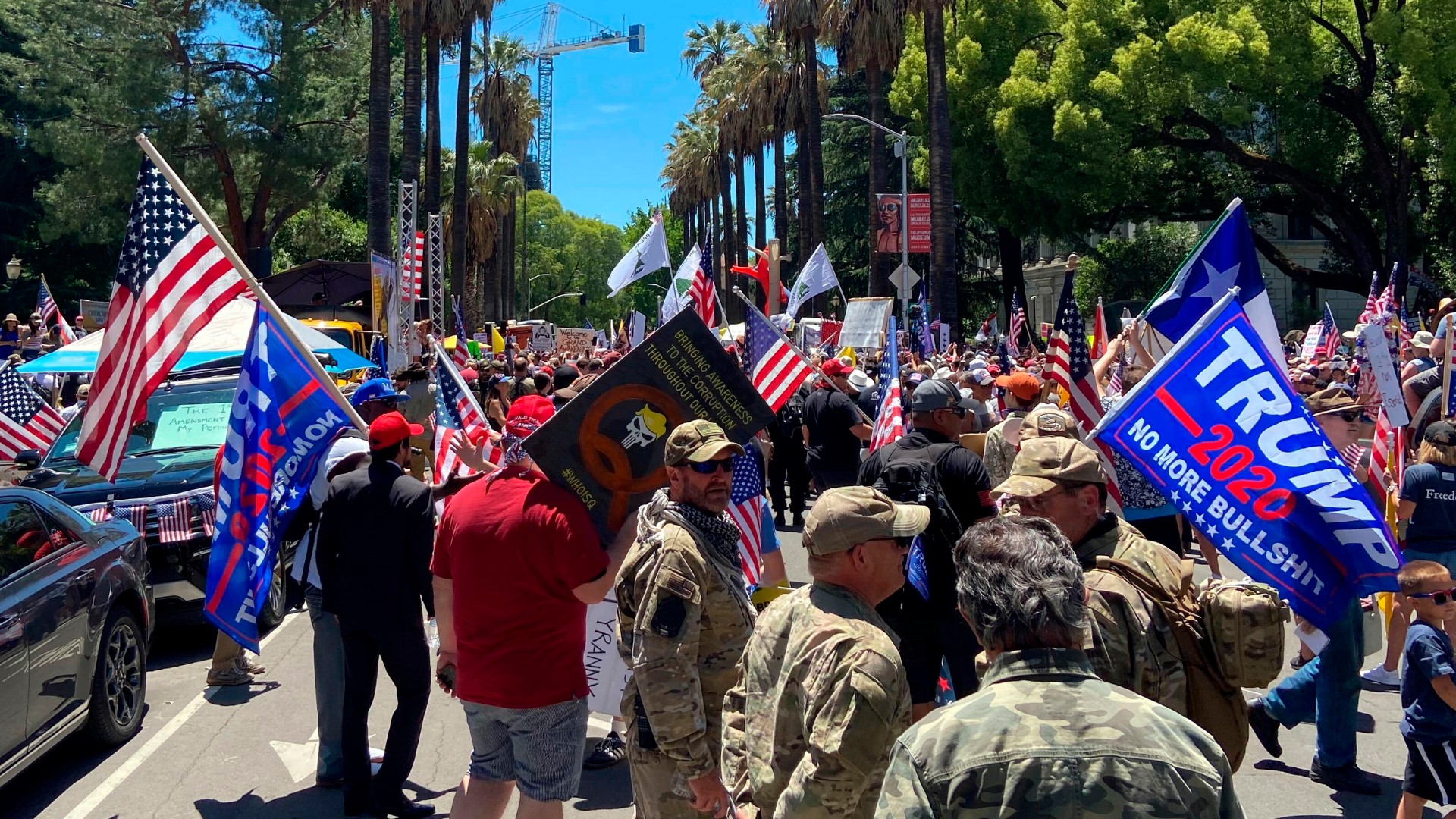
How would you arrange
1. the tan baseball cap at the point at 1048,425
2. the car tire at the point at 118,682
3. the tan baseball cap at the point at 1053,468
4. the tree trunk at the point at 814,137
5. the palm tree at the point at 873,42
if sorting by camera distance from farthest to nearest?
the tree trunk at the point at 814,137 < the palm tree at the point at 873,42 < the car tire at the point at 118,682 < the tan baseball cap at the point at 1048,425 < the tan baseball cap at the point at 1053,468

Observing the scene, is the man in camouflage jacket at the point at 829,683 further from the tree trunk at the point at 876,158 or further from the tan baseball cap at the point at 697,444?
the tree trunk at the point at 876,158

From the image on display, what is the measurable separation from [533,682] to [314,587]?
2.11 m

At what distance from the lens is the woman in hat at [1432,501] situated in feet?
22.8

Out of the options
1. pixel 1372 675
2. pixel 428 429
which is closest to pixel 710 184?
pixel 428 429

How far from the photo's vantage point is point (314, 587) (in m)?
5.79

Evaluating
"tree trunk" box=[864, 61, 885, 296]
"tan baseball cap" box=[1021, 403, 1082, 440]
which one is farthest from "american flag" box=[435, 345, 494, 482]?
"tree trunk" box=[864, 61, 885, 296]

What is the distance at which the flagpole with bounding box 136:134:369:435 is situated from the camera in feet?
18.7

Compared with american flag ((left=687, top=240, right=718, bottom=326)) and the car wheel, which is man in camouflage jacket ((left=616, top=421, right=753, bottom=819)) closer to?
the car wheel

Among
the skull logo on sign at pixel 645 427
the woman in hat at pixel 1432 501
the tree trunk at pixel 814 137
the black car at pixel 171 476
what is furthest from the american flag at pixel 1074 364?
the tree trunk at pixel 814 137

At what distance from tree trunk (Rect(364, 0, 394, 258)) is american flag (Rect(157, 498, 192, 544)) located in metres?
19.2

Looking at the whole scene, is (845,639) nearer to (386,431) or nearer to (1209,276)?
(386,431)

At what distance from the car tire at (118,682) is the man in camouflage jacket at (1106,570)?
5039 millimetres

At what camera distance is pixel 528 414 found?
19.0 feet

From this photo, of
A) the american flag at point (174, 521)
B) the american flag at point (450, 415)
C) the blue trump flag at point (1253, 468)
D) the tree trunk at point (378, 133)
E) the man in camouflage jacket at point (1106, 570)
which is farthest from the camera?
the tree trunk at point (378, 133)
